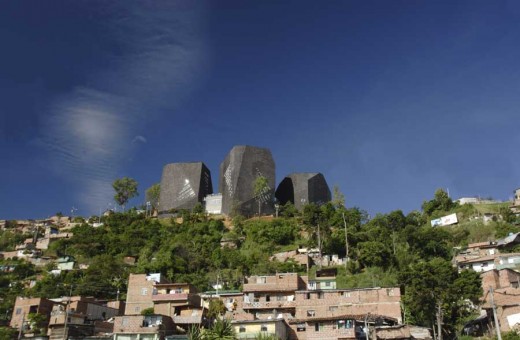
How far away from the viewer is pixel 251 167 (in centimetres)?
11800

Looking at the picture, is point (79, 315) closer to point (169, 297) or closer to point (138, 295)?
point (138, 295)

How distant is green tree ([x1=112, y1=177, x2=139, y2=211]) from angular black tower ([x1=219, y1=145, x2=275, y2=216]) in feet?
68.1

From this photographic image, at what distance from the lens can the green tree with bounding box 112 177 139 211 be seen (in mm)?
124938

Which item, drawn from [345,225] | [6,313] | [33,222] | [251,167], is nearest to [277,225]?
[345,225]

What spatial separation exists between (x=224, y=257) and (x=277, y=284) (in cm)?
2310

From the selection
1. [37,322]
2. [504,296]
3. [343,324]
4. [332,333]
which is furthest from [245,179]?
[504,296]

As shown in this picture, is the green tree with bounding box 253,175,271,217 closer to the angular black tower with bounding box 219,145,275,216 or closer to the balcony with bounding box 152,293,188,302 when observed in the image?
the angular black tower with bounding box 219,145,275,216

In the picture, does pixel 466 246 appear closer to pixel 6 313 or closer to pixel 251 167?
pixel 251 167

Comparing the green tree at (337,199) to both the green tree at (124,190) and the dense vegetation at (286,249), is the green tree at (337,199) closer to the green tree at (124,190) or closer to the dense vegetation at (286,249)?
the dense vegetation at (286,249)

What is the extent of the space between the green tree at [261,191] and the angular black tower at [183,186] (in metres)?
14.9

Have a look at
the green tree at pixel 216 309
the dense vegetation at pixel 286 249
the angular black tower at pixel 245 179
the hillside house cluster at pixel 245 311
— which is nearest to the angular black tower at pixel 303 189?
the angular black tower at pixel 245 179

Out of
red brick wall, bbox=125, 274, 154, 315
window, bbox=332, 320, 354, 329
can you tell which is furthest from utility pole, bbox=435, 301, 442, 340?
red brick wall, bbox=125, 274, 154, 315

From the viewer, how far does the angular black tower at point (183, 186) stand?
120750 millimetres

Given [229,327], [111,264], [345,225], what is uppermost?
[345,225]
